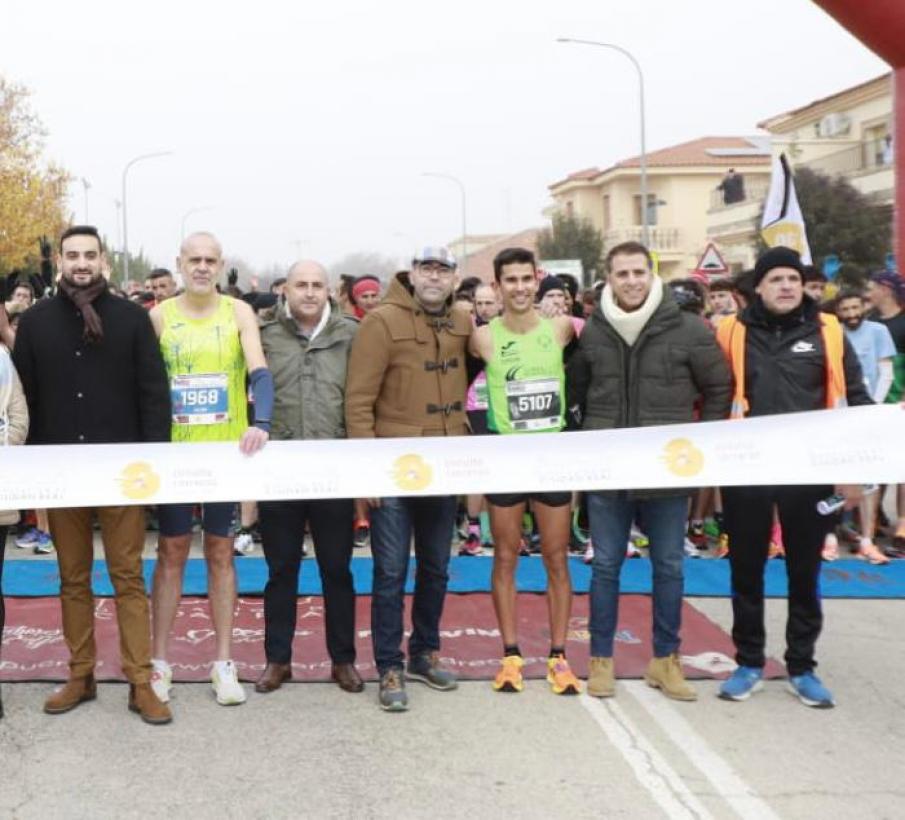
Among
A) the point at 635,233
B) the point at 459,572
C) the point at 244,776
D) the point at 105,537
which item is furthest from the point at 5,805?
the point at 635,233

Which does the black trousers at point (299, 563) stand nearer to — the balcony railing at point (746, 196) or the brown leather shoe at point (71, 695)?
the brown leather shoe at point (71, 695)

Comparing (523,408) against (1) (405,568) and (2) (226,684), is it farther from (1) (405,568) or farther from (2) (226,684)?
(2) (226,684)

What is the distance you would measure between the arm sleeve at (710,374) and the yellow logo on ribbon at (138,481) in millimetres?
2529

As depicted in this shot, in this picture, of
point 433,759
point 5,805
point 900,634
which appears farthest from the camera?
point 900,634

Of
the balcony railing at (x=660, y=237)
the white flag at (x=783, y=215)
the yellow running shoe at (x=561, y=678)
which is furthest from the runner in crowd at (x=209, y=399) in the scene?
the balcony railing at (x=660, y=237)

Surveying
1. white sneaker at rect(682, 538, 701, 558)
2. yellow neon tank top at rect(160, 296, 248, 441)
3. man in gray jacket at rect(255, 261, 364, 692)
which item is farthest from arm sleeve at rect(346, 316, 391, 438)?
white sneaker at rect(682, 538, 701, 558)

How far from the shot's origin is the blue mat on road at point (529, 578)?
294 inches

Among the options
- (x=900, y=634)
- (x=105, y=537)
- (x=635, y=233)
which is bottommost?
(x=900, y=634)

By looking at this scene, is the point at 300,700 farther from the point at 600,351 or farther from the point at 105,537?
the point at 600,351

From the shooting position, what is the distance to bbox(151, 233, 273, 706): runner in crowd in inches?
207

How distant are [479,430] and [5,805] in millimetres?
5071

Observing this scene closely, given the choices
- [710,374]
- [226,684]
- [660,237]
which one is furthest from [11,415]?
[660,237]

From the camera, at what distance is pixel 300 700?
5.32 metres

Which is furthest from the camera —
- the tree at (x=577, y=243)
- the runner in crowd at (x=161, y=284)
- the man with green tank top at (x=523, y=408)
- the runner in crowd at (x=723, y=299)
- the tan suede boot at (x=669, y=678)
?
the tree at (x=577, y=243)
